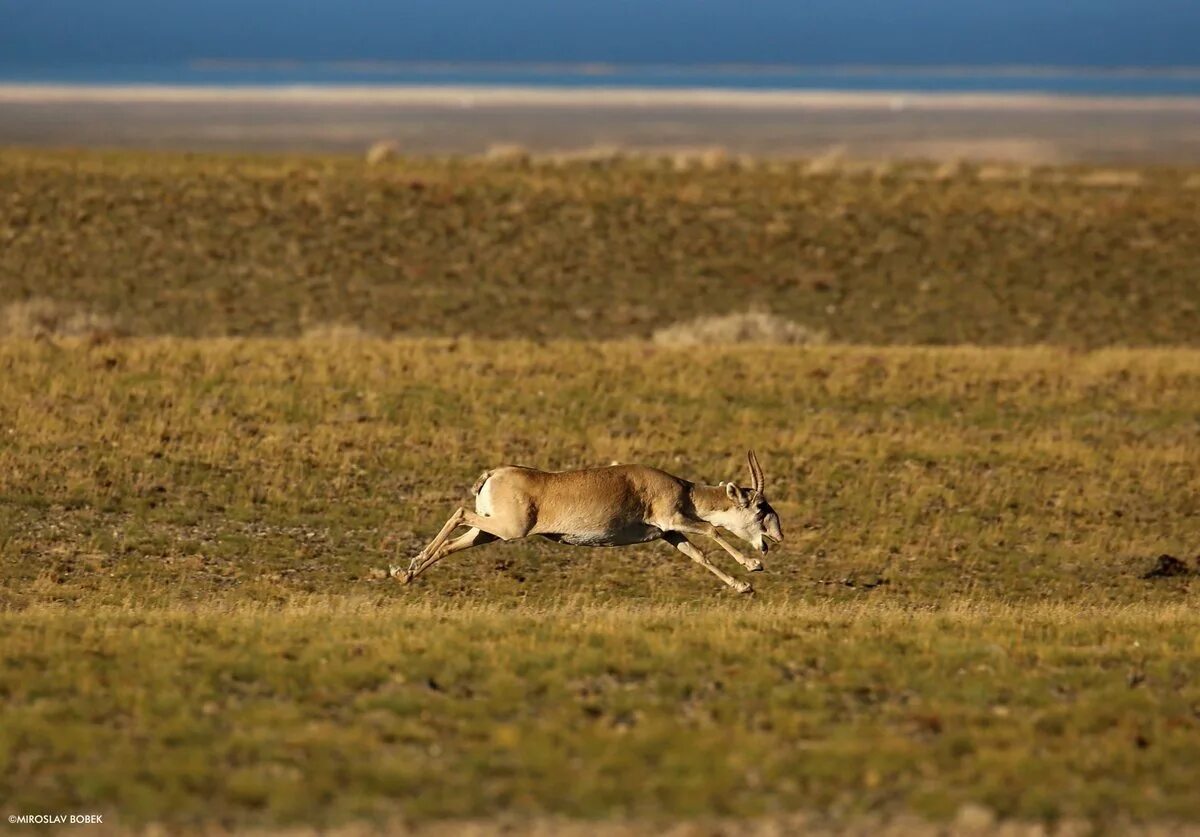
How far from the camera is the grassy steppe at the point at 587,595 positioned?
9.34 m

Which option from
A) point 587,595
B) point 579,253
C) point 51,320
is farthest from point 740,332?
point 587,595

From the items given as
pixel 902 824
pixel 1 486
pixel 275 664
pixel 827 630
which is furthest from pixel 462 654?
pixel 1 486

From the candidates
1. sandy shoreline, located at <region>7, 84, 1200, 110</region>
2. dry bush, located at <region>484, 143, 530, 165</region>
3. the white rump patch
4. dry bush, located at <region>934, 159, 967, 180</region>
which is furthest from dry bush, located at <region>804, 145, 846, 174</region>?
sandy shoreline, located at <region>7, 84, 1200, 110</region>

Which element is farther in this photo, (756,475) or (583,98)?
(583,98)

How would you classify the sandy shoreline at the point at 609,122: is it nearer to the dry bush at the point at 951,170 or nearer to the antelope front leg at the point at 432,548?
the dry bush at the point at 951,170

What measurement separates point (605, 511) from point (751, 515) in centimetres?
145

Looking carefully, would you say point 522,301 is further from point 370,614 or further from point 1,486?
point 370,614

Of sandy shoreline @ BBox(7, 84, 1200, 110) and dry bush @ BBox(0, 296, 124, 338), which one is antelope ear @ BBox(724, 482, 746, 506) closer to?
dry bush @ BBox(0, 296, 124, 338)

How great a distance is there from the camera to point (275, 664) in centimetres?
1132

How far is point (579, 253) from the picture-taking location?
44.7 m

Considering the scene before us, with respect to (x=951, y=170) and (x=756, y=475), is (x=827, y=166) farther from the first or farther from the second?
(x=756, y=475)

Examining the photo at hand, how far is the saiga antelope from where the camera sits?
47.1ft

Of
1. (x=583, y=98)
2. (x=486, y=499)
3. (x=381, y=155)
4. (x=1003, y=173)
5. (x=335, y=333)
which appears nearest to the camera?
(x=486, y=499)

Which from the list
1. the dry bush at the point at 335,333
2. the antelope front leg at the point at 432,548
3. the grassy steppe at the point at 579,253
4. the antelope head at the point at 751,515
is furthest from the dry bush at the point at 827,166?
the antelope front leg at the point at 432,548
